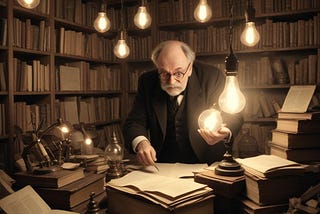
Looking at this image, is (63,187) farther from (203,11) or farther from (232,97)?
(203,11)

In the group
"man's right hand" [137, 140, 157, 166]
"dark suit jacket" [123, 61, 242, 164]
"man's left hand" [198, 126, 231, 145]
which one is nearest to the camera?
"man's left hand" [198, 126, 231, 145]

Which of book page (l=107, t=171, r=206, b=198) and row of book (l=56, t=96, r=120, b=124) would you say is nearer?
book page (l=107, t=171, r=206, b=198)

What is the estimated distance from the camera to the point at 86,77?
369 cm

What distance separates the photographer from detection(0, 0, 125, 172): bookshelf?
105 inches

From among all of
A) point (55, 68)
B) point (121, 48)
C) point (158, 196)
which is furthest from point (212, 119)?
point (55, 68)

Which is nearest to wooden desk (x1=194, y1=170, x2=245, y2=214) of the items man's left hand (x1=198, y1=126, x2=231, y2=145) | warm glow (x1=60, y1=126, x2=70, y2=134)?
man's left hand (x1=198, y1=126, x2=231, y2=145)

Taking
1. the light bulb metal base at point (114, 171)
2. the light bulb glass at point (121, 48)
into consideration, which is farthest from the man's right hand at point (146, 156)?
the light bulb glass at point (121, 48)

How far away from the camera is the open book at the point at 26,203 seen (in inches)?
40.3

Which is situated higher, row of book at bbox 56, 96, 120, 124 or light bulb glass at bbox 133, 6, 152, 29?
light bulb glass at bbox 133, 6, 152, 29

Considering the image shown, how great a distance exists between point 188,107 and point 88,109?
1.91 m

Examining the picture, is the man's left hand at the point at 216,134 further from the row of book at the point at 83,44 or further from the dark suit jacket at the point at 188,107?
the row of book at the point at 83,44

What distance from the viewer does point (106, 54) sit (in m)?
4.11

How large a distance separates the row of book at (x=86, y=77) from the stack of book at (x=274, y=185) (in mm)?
2609

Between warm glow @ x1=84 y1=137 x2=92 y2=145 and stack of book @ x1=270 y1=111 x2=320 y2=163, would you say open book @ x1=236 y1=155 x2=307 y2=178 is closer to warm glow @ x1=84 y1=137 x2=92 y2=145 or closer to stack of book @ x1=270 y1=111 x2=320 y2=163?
stack of book @ x1=270 y1=111 x2=320 y2=163
